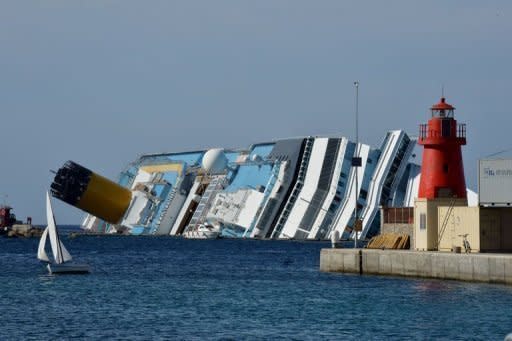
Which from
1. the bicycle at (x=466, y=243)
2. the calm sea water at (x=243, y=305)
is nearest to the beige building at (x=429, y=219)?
the bicycle at (x=466, y=243)

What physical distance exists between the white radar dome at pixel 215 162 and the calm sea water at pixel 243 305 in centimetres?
6190

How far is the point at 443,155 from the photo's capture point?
6294 cm

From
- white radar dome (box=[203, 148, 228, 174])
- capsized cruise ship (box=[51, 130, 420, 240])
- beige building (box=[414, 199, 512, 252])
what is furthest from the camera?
white radar dome (box=[203, 148, 228, 174])

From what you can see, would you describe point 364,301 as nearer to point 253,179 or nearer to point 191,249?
point 191,249

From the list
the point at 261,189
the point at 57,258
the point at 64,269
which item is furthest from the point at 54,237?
the point at 261,189

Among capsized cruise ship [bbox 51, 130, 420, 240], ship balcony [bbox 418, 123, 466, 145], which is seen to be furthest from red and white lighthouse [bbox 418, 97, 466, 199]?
capsized cruise ship [bbox 51, 130, 420, 240]

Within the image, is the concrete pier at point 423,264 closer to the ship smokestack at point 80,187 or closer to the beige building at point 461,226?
the beige building at point 461,226

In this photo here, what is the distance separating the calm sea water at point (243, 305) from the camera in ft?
140

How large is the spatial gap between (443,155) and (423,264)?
5.90 m

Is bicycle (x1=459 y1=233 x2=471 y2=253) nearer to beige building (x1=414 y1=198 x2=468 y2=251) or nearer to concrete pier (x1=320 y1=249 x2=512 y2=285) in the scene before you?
concrete pier (x1=320 y1=249 x2=512 y2=285)

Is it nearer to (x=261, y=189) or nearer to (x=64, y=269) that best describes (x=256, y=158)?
(x=261, y=189)

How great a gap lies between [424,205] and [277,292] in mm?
9624

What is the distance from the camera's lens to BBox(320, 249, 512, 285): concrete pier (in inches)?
2179

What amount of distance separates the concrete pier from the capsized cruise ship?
98.9 feet
